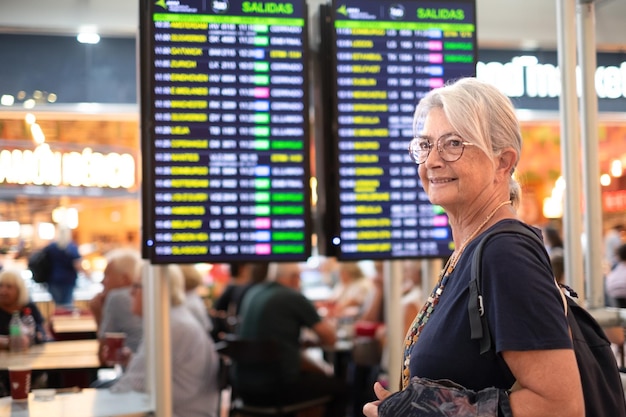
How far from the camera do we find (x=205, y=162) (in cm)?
307

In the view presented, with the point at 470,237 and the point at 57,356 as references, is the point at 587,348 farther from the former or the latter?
the point at 57,356

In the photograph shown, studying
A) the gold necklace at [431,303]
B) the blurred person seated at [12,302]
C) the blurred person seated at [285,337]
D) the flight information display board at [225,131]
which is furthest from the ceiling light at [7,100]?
the gold necklace at [431,303]

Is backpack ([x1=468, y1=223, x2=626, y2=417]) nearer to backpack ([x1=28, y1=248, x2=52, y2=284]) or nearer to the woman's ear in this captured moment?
the woman's ear

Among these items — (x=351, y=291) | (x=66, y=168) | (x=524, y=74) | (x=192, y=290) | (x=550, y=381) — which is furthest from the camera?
(x=351, y=291)

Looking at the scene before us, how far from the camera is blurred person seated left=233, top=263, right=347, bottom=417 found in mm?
5047

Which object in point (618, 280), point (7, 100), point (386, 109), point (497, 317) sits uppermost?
point (7, 100)

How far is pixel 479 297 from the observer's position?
1.39m

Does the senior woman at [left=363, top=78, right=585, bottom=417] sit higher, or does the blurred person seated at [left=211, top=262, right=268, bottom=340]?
the senior woman at [left=363, top=78, right=585, bottom=417]

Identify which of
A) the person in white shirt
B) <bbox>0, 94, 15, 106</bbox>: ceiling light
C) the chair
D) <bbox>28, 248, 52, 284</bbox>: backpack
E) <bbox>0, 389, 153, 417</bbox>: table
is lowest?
the chair

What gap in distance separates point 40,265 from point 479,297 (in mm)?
3382

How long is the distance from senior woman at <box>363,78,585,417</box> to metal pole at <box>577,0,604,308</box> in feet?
4.49

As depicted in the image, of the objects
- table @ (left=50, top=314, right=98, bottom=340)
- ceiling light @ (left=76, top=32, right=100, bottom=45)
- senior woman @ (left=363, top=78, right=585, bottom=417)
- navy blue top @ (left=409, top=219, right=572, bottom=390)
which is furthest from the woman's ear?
table @ (left=50, top=314, right=98, bottom=340)

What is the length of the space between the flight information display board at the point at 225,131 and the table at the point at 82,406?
0.76m

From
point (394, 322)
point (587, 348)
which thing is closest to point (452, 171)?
point (587, 348)
